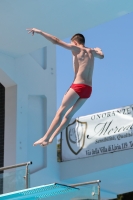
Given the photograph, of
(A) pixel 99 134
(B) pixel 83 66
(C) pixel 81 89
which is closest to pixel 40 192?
(C) pixel 81 89

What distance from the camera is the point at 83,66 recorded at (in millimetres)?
6660

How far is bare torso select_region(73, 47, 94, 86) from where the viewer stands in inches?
262

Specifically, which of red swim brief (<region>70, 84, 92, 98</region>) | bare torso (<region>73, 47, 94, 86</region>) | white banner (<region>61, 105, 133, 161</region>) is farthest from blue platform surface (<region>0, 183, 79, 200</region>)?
white banner (<region>61, 105, 133, 161</region>)

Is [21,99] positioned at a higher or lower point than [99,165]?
higher

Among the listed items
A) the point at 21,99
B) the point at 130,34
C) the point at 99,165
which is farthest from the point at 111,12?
the point at 130,34

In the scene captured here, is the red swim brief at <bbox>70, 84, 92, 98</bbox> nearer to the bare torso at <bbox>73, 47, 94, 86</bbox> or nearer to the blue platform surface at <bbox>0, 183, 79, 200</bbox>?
the bare torso at <bbox>73, 47, 94, 86</bbox>

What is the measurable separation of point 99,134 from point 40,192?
6.17 meters

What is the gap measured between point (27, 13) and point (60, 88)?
514 cm

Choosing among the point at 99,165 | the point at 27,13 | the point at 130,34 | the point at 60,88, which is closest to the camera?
the point at 27,13

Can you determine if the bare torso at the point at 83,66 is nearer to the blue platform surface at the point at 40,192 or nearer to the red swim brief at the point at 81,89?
the red swim brief at the point at 81,89

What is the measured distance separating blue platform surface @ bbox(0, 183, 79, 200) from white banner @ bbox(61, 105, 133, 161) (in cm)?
535

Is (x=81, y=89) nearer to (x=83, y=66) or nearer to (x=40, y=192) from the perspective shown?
(x=83, y=66)

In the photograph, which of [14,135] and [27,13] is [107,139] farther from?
[27,13]

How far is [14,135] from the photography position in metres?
13.1
